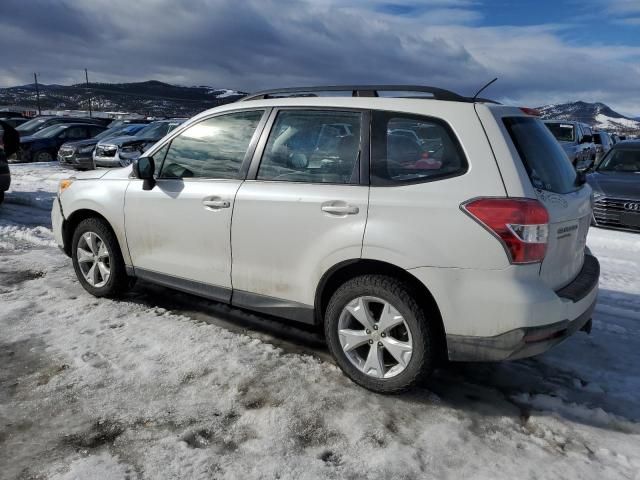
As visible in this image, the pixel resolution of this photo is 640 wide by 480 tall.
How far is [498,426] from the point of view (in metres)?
2.98

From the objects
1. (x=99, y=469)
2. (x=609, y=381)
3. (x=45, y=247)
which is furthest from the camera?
(x=45, y=247)

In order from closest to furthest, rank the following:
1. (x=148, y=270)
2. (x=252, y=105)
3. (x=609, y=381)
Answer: (x=609, y=381) → (x=252, y=105) → (x=148, y=270)

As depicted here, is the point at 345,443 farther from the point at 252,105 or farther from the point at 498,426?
the point at 252,105

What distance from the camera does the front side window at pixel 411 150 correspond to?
9.82ft

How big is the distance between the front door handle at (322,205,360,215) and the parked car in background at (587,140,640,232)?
6.05 meters

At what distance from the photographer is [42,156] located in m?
20.0

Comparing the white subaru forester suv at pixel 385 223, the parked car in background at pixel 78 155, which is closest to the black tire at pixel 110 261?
the white subaru forester suv at pixel 385 223

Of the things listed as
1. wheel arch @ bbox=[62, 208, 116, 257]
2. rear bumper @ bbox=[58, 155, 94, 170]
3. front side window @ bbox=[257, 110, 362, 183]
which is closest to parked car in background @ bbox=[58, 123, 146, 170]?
rear bumper @ bbox=[58, 155, 94, 170]

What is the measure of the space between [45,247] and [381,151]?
17.4 feet

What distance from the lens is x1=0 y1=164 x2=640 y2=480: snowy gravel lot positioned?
2.61 m

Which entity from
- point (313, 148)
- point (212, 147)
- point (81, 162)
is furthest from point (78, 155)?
point (313, 148)

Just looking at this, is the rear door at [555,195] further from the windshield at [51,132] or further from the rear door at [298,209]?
the windshield at [51,132]

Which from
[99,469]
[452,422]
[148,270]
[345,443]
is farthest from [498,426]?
[148,270]

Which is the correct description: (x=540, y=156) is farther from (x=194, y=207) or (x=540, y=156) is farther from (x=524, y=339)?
(x=194, y=207)
